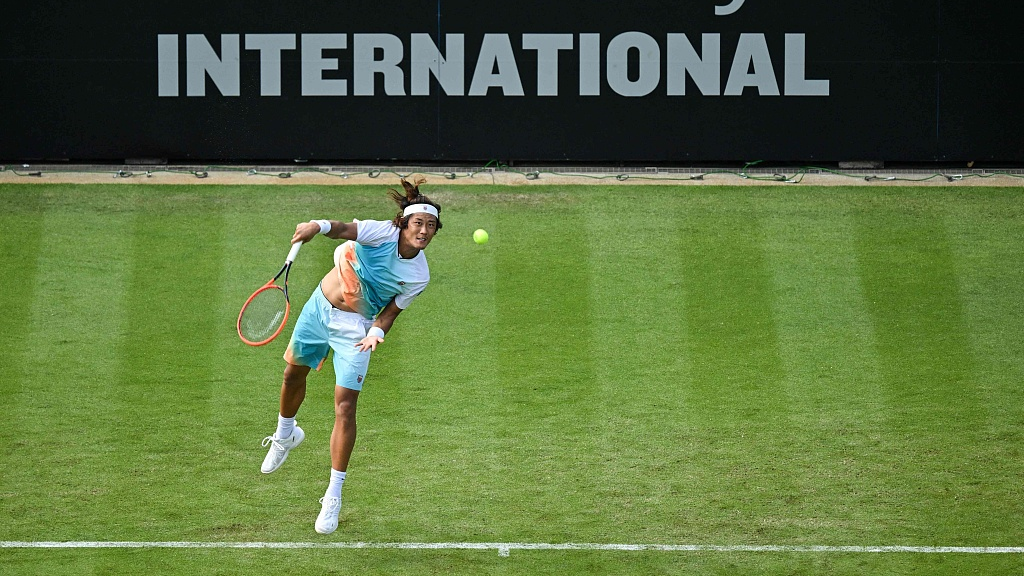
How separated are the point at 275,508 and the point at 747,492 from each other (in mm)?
3099

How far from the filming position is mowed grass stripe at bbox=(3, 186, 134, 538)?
8281 mm

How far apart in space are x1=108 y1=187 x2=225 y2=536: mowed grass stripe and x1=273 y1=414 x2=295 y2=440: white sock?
1.94 feet

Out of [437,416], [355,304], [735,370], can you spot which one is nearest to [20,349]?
[437,416]

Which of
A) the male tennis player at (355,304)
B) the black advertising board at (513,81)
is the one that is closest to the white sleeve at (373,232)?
the male tennis player at (355,304)

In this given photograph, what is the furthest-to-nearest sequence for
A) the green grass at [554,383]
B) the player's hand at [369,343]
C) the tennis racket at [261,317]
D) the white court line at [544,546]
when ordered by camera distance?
the tennis racket at [261,317] → the green grass at [554,383] → the white court line at [544,546] → the player's hand at [369,343]

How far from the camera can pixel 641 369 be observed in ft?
35.4

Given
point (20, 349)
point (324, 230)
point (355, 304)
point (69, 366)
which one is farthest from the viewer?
point (20, 349)

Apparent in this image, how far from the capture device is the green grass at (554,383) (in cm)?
795

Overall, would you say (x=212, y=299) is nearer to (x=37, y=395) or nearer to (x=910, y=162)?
(x=37, y=395)

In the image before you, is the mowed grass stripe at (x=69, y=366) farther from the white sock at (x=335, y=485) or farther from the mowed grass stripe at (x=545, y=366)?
the mowed grass stripe at (x=545, y=366)

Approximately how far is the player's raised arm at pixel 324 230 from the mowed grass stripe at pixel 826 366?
3.24 metres

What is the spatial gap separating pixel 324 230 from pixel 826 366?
17.1ft

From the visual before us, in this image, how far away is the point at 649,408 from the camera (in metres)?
10.0

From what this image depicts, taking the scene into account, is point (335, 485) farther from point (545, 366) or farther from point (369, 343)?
point (545, 366)
